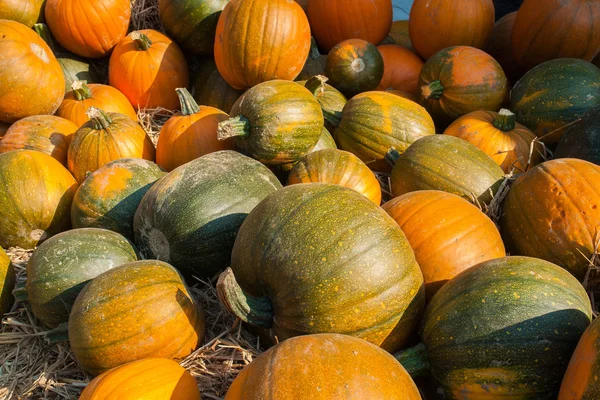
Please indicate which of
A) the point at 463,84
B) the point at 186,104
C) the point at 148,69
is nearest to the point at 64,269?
the point at 186,104

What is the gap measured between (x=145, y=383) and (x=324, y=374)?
2.65 ft

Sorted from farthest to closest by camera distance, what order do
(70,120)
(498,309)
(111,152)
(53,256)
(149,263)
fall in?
(70,120) → (111,152) → (53,256) → (149,263) → (498,309)

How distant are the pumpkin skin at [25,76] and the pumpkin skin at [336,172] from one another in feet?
7.84

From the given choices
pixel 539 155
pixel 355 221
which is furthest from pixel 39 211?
pixel 539 155

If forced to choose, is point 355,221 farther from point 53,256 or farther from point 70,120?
point 70,120

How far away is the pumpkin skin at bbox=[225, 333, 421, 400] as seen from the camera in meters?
1.63

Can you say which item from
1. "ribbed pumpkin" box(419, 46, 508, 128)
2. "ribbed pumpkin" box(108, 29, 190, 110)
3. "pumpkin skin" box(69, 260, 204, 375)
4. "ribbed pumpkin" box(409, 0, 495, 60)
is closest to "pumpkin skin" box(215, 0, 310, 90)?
"ribbed pumpkin" box(108, 29, 190, 110)

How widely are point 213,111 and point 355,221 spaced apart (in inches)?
82.6

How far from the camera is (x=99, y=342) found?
2297 mm

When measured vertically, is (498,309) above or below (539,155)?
above

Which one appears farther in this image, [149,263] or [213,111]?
[213,111]

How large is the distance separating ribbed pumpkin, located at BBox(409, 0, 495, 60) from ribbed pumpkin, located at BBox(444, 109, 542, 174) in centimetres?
133

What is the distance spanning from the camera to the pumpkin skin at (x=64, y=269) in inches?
106

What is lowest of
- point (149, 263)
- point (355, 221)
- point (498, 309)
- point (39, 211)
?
point (39, 211)
